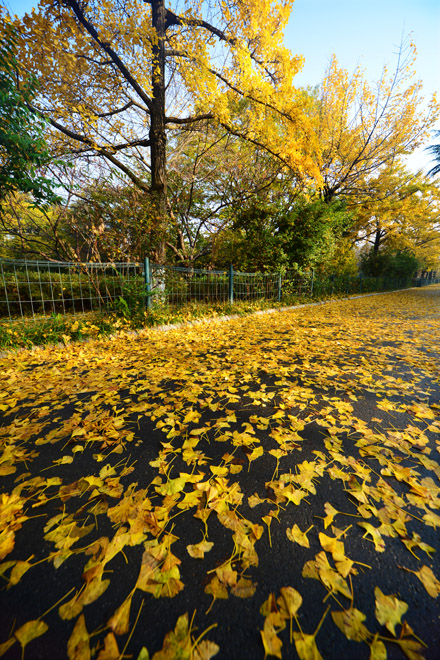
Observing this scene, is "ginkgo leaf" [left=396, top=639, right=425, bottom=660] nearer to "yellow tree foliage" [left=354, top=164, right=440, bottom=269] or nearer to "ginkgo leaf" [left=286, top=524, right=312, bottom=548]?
"ginkgo leaf" [left=286, top=524, right=312, bottom=548]

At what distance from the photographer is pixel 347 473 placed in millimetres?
1668

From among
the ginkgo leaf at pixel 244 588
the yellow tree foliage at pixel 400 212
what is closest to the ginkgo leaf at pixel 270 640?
the ginkgo leaf at pixel 244 588

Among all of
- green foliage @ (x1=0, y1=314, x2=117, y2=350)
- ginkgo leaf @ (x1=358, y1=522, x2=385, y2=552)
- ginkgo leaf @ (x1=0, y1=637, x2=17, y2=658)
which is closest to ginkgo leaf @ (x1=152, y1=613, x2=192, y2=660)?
ginkgo leaf @ (x1=0, y1=637, x2=17, y2=658)

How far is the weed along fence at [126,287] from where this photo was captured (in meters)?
5.17

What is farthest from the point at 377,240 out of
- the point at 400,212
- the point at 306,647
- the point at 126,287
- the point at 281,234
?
the point at 306,647

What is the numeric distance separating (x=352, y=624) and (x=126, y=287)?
582 cm

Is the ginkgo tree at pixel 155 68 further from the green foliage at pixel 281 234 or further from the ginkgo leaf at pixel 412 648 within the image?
the ginkgo leaf at pixel 412 648

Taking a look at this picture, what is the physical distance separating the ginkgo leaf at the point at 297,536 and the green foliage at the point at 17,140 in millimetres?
5383

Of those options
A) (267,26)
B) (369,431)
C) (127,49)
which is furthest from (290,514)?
(267,26)

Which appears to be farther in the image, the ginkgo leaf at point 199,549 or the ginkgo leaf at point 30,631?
the ginkgo leaf at point 199,549

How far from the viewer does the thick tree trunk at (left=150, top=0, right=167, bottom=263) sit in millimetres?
6652

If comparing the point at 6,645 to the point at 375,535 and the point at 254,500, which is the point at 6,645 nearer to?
the point at 254,500

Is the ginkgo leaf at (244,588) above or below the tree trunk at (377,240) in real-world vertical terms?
below

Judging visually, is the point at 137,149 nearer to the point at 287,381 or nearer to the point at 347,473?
the point at 287,381
